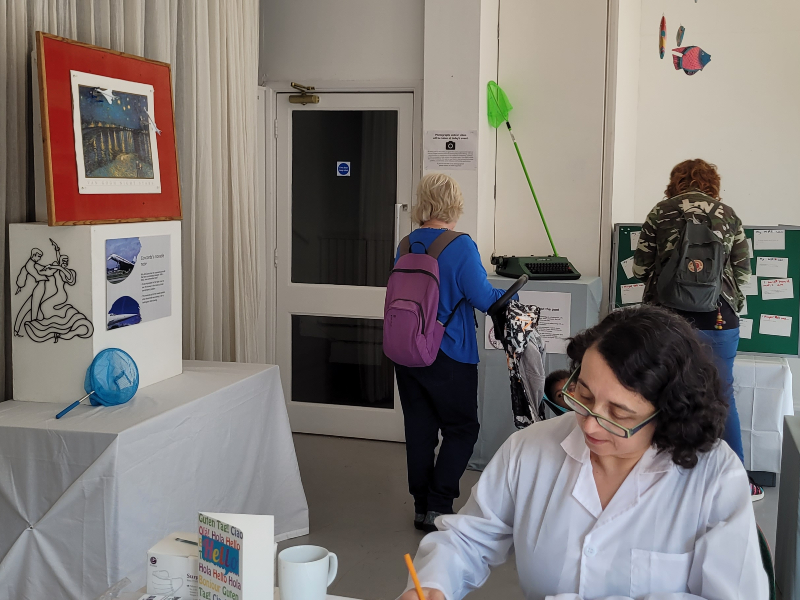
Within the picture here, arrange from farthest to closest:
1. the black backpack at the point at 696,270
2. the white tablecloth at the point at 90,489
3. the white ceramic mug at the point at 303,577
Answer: the black backpack at the point at 696,270 < the white tablecloth at the point at 90,489 < the white ceramic mug at the point at 303,577

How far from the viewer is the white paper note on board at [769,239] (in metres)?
4.20

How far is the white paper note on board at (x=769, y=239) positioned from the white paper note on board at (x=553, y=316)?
1077 mm

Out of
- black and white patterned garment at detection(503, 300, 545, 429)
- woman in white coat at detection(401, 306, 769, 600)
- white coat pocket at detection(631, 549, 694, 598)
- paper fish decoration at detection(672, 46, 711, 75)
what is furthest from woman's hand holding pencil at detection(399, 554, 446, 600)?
paper fish decoration at detection(672, 46, 711, 75)

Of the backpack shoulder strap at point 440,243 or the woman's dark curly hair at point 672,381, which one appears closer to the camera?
the woman's dark curly hair at point 672,381

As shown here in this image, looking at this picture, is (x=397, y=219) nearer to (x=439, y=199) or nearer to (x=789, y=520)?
(x=439, y=199)

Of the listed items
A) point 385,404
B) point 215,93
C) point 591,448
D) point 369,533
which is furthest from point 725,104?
point 591,448

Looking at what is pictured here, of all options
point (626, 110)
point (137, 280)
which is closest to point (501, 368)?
point (626, 110)

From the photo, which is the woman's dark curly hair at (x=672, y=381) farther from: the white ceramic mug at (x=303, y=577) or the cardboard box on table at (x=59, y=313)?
the cardboard box on table at (x=59, y=313)

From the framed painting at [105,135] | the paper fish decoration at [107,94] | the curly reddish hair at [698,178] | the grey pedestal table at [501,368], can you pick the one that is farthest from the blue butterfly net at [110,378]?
the curly reddish hair at [698,178]

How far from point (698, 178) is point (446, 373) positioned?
5.05 ft

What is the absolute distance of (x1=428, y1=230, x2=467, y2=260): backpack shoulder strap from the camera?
3.19 metres

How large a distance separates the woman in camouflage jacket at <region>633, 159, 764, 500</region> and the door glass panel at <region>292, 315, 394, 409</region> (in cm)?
170

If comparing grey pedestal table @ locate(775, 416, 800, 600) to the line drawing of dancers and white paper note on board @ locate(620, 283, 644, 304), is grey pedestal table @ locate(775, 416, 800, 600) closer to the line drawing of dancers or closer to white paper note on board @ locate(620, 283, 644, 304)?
the line drawing of dancers

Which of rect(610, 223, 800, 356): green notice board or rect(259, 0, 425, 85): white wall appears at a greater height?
rect(259, 0, 425, 85): white wall
